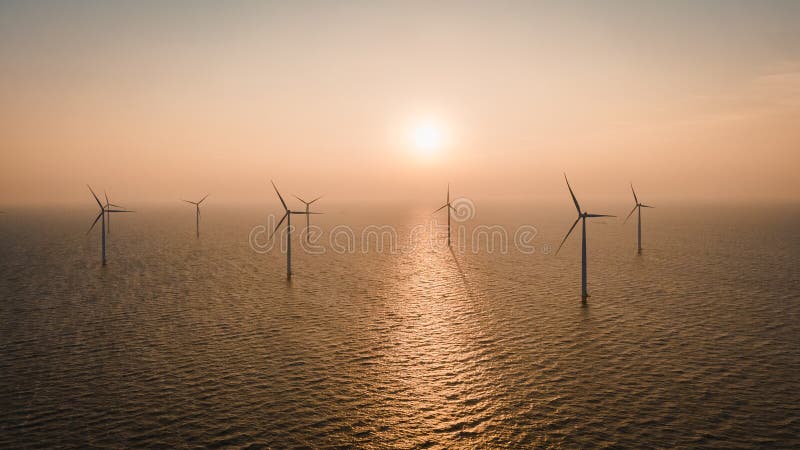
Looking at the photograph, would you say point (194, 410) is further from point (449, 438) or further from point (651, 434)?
point (651, 434)

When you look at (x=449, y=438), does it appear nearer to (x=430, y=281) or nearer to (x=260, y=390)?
(x=260, y=390)

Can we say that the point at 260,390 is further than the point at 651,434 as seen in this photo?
Yes

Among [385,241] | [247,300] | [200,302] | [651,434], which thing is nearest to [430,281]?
[247,300]

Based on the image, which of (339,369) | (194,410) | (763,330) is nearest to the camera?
(194,410)

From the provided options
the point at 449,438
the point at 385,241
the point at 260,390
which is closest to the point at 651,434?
the point at 449,438

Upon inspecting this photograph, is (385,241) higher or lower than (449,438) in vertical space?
higher

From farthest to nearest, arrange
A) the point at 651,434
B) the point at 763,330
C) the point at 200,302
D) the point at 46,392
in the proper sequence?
the point at 200,302
the point at 763,330
the point at 46,392
the point at 651,434
